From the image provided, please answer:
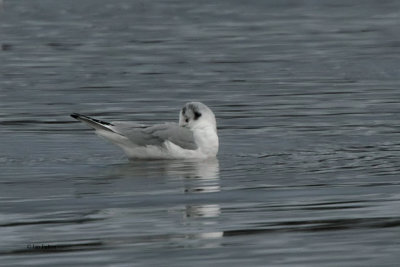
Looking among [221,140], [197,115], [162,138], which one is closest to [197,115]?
[197,115]

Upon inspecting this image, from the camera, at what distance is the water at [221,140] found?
995 cm

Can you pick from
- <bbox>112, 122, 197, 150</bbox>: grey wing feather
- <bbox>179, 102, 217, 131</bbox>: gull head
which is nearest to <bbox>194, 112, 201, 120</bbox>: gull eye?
<bbox>179, 102, 217, 131</bbox>: gull head

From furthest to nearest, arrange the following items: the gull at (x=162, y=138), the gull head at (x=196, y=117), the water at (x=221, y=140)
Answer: the gull head at (x=196, y=117)
the gull at (x=162, y=138)
the water at (x=221, y=140)

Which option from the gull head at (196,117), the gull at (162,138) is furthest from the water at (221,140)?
the gull head at (196,117)

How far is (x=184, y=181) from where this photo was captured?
1331cm

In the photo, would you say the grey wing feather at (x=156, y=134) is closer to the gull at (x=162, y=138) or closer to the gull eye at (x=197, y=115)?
the gull at (x=162, y=138)

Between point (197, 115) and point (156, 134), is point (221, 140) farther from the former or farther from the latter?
point (156, 134)

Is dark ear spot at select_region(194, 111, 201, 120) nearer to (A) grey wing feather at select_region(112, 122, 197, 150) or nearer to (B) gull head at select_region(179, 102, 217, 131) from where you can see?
(B) gull head at select_region(179, 102, 217, 131)

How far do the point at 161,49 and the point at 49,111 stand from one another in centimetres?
802

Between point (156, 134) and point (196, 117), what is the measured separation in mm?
473

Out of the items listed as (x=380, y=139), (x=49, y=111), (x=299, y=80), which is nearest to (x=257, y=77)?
(x=299, y=80)

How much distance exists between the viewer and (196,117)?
15.1m

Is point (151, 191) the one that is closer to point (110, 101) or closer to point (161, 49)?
point (110, 101)

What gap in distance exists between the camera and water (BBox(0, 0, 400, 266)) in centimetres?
995
